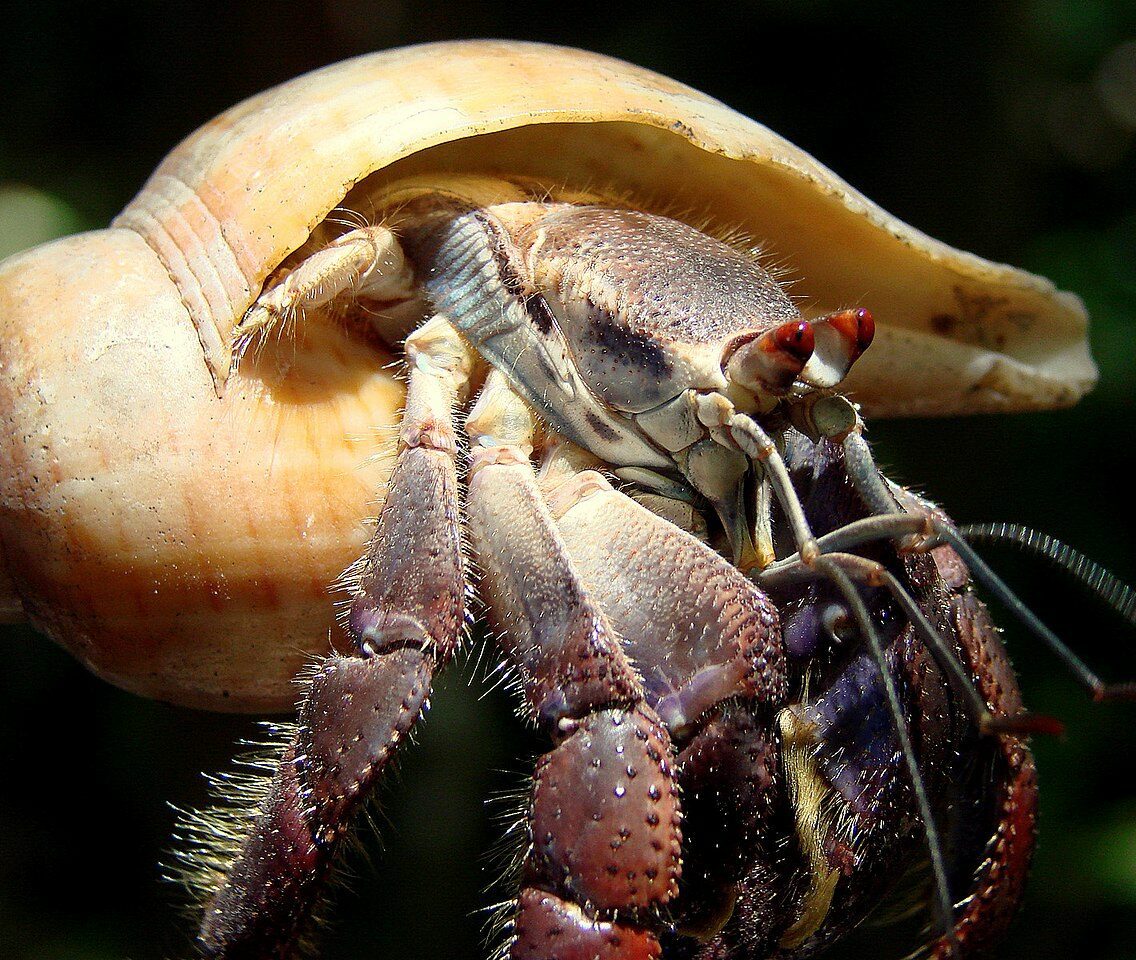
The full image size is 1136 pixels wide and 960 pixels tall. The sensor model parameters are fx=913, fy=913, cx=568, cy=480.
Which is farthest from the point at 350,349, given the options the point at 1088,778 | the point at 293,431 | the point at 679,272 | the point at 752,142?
the point at 1088,778

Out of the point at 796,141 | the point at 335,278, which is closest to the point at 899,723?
the point at 335,278

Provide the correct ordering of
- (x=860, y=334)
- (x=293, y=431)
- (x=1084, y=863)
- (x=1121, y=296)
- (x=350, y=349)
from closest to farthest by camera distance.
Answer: (x=860, y=334)
(x=293, y=431)
(x=350, y=349)
(x=1084, y=863)
(x=1121, y=296)

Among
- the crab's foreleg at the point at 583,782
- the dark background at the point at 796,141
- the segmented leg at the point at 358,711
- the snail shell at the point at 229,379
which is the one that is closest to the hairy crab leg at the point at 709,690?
the crab's foreleg at the point at 583,782

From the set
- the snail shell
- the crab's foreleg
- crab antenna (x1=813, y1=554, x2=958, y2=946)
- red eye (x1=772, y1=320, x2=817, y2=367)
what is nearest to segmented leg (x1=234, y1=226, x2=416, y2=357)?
the snail shell

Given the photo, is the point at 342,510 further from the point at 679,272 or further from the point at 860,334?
the point at 860,334

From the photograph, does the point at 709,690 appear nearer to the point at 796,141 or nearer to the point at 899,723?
the point at 899,723

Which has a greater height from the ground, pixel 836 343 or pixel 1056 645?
pixel 836 343

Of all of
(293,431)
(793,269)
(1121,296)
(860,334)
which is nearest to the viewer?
(860,334)
